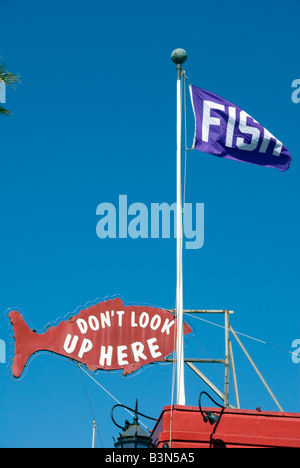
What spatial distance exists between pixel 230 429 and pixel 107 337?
519 cm

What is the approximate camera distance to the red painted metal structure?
14133 mm

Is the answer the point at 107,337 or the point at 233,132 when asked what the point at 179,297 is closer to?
the point at 107,337

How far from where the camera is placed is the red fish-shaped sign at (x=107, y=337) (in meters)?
18.5

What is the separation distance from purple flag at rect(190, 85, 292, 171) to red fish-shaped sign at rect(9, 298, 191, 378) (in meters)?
4.09

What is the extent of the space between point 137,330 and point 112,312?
2.40 feet

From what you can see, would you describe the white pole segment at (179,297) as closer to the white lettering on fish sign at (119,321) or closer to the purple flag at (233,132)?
the purple flag at (233,132)

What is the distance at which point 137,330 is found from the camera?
61.8 feet

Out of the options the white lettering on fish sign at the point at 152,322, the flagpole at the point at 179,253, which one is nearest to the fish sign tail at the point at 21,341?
the white lettering on fish sign at the point at 152,322

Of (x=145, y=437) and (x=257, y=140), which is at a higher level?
(x=257, y=140)

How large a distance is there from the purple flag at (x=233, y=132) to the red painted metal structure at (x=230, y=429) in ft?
21.6

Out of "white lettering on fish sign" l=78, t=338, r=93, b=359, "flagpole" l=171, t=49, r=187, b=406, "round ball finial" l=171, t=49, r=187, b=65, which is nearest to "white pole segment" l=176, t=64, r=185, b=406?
"flagpole" l=171, t=49, r=187, b=406
